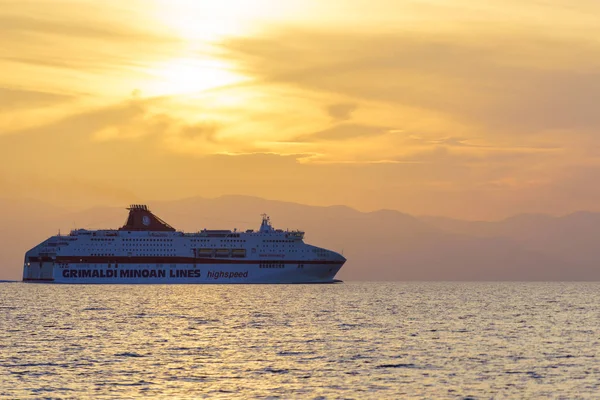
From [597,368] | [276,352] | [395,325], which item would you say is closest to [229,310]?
[395,325]

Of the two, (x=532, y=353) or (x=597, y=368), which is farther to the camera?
(x=532, y=353)

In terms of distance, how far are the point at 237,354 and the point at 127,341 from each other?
40.1 ft

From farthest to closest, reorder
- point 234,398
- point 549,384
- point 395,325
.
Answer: point 395,325 < point 549,384 < point 234,398

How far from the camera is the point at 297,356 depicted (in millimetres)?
57531

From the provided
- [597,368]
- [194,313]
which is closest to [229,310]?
[194,313]

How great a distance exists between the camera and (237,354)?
58.7 meters

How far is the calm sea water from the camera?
4406 centimetres

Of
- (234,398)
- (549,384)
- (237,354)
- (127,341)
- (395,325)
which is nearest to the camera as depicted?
(234,398)

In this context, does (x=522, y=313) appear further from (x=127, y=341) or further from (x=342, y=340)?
(x=127, y=341)

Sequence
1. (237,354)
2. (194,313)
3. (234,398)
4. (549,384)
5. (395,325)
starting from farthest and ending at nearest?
(194,313)
(395,325)
(237,354)
(549,384)
(234,398)

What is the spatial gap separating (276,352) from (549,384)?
20046 millimetres

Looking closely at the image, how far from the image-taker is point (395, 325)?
276ft

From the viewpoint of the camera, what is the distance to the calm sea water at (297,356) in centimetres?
4406

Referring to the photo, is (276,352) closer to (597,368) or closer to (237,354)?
(237,354)
